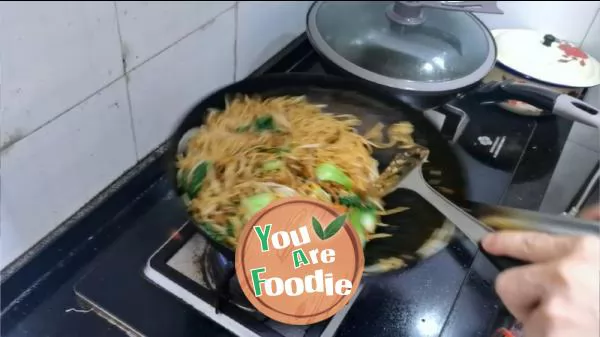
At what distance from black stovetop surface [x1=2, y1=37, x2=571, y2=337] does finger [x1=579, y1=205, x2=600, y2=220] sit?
0.17 meters

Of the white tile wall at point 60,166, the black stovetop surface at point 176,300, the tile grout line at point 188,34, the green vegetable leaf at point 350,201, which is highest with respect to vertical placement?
the tile grout line at point 188,34

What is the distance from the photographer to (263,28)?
1094 millimetres

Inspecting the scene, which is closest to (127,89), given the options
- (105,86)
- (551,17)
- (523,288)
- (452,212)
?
(105,86)

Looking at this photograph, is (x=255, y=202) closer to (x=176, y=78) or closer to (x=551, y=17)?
(x=176, y=78)

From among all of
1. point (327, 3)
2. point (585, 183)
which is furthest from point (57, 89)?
point (585, 183)

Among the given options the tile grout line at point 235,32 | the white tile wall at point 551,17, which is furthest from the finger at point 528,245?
the tile grout line at point 235,32

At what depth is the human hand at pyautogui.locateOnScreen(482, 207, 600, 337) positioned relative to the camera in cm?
50

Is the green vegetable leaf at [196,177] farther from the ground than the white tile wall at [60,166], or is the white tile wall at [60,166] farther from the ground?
the green vegetable leaf at [196,177]

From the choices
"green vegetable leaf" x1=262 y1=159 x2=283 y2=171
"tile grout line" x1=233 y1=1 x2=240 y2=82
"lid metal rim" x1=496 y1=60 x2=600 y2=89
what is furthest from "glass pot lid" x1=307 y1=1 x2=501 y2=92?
"green vegetable leaf" x1=262 y1=159 x2=283 y2=171

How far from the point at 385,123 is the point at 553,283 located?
1.16 ft

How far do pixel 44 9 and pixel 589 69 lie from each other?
71 cm

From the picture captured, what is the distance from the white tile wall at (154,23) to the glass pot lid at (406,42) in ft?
0.59

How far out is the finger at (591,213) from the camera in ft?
2.01

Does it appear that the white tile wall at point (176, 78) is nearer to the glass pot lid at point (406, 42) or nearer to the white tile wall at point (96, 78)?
the white tile wall at point (96, 78)
